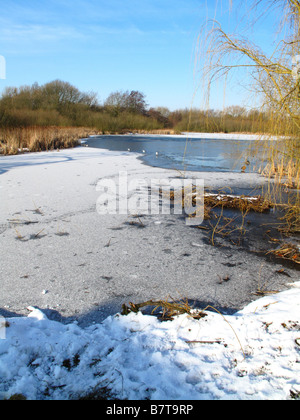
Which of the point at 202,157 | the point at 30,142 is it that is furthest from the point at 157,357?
the point at 30,142

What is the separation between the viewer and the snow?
1.07 m

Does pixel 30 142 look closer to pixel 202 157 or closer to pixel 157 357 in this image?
pixel 202 157

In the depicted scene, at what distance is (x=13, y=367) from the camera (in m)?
1.14

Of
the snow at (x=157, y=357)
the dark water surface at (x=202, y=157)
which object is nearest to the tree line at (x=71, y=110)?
the dark water surface at (x=202, y=157)

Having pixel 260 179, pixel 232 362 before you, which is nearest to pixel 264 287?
pixel 232 362

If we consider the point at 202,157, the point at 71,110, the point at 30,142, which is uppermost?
the point at 71,110

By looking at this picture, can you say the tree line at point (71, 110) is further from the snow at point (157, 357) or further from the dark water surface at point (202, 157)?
the snow at point (157, 357)

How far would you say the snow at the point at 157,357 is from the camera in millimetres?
1072

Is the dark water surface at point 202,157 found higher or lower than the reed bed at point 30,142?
lower

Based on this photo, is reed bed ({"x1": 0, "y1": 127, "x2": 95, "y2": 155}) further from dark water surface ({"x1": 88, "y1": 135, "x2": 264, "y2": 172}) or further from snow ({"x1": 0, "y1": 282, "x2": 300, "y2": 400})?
snow ({"x1": 0, "y1": 282, "x2": 300, "y2": 400})

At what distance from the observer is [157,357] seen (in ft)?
4.05

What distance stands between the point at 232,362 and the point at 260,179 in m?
5.16
